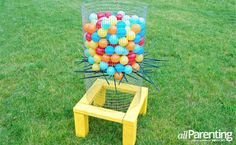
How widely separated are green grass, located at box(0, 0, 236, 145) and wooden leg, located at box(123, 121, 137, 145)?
150 mm

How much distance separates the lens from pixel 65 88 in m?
3.44

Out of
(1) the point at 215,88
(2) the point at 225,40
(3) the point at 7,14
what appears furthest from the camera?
(3) the point at 7,14

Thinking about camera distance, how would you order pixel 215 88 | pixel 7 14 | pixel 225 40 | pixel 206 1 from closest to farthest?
1. pixel 215 88
2. pixel 225 40
3. pixel 7 14
4. pixel 206 1

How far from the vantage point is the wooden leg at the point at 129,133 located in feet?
8.16

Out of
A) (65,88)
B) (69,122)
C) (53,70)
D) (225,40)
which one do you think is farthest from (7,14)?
(225,40)

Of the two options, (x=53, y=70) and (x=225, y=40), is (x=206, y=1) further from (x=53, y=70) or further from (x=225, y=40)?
(x=53, y=70)

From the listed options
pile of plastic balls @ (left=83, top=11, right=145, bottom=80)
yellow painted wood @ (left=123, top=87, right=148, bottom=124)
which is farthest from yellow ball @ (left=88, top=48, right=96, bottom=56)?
yellow painted wood @ (left=123, top=87, right=148, bottom=124)

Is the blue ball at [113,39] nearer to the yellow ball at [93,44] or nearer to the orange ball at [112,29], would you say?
the orange ball at [112,29]

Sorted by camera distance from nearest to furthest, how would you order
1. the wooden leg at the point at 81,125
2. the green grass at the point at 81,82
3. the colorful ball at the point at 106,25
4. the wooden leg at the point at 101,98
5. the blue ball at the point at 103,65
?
the colorful ball at the point at 106,25
the blue ball at the point at 103,65
the wooden leg at the point at 81,125
the green grass at the point at 81,82
the wooden leg at the point at 101,98

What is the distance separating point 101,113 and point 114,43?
1.98 feet

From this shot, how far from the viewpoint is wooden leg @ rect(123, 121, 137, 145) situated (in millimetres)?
2486

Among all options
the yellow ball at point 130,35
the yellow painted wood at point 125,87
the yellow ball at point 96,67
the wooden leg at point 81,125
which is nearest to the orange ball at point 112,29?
the yellow ball at point 130,35

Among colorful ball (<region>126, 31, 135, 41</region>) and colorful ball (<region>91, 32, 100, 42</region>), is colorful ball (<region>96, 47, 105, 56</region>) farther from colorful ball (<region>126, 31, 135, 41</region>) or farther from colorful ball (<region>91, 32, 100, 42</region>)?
colorful ball (<region>126, 31, 135, 41</region>)

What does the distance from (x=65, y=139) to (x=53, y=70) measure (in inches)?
51.2
